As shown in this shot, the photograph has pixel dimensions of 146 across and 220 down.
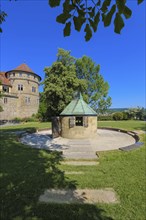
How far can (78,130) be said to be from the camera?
14.6m

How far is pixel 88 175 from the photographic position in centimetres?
587

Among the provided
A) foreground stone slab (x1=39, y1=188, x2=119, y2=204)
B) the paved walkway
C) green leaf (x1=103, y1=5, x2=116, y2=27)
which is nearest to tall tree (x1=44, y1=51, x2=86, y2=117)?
the paved walkway

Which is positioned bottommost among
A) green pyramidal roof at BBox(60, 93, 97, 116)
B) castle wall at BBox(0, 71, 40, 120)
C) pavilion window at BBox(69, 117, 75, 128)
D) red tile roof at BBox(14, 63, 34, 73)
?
pavilion window at BBox(69, 117, 75, 128)

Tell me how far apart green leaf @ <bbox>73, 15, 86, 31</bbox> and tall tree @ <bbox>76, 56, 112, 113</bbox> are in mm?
39307

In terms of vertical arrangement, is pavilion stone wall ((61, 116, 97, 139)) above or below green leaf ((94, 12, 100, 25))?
below

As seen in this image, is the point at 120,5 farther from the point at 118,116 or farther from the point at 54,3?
the point at 118,116

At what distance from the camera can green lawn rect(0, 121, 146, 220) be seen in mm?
3709

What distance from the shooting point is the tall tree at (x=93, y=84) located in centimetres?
4167

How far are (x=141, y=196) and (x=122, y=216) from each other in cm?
110

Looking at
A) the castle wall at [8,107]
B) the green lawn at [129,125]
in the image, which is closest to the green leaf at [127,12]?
the green lawn at [129,125]

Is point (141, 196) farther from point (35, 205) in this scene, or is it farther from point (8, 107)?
point (8, 107)

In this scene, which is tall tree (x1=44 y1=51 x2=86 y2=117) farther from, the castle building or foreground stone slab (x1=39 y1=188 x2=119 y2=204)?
foreground stone slab (x1=39 y1=188 x2=119 y2=204)

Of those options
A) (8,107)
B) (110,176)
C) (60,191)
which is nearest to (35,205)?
(60,191)

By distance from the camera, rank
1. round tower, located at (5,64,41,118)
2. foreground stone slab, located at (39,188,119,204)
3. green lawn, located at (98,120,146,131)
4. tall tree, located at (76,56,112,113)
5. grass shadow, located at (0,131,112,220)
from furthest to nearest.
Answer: round tower, located at (5,64,41,118) → tall tree, located at (76,56,112,113) → green lawn, located at (98,120,146,131) → foreground stone slab, located at (39,188,119,204) → grass shadow, located at (0,131,112,220)
